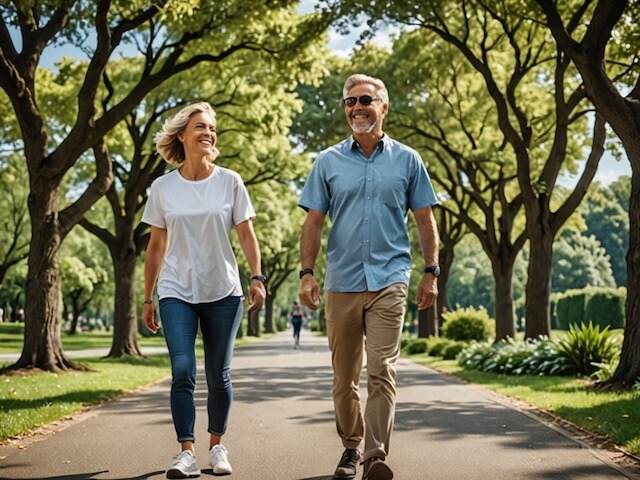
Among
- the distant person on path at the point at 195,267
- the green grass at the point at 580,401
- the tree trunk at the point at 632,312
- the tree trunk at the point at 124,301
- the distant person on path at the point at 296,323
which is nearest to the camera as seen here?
the distant person on path at the point at 195,267

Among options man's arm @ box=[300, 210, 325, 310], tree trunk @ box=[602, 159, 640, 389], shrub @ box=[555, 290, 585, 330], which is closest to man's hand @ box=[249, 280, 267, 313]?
man's arm @ box=[300, 210, 325, 310]

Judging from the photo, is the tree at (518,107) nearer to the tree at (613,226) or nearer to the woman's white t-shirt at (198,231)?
the woman's white t-shirt at (198,231)

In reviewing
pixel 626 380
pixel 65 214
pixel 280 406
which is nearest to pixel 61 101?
pixel 65 214

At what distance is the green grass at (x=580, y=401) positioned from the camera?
25.6 feet

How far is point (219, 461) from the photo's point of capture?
570cm

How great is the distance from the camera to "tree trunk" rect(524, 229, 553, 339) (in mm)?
19359

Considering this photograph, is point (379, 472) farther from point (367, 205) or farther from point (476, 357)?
point (476, 357)

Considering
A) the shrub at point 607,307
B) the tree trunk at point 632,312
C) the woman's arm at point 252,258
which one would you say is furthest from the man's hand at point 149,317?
the shrub at point 607,307

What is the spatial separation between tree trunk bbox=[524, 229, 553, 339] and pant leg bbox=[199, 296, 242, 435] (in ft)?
47.6

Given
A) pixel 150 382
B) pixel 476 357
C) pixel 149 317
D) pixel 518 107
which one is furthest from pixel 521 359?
pixel 149 317

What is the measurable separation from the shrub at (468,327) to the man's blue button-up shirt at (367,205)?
22.1 m

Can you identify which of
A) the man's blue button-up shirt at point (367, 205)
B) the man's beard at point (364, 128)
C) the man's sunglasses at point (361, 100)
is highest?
the man's sunglasses at point (361, 100)

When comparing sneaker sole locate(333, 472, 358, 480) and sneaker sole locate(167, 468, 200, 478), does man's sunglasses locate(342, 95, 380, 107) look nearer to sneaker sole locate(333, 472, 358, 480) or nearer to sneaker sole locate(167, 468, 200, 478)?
sneaker sole locate(333, 472, 358, 480)

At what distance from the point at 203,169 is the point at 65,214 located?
1098 cm
